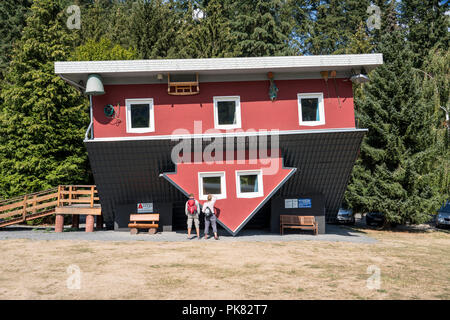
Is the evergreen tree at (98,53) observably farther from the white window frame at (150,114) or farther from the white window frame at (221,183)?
the white window frame at (221,183)

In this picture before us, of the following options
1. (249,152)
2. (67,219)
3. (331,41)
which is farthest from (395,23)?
(67,219)

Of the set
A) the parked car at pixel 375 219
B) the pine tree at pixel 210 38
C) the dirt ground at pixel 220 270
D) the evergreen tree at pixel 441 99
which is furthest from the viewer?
the pine tree at pixel 210 38

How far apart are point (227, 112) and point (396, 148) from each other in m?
→ 11.3

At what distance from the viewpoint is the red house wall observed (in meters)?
16.0

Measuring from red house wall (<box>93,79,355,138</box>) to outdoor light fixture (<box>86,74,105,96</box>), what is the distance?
0.72 m

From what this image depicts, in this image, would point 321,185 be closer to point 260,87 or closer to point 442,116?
point 260,87

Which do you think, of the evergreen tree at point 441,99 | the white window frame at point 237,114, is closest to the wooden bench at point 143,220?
the white window frame at point 237,114

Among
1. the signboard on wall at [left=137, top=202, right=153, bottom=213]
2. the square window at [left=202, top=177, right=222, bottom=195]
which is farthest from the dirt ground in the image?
the signboard on wall at [left=137, top=202, right=153, bottom=213]

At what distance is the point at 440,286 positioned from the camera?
9680 millimetres

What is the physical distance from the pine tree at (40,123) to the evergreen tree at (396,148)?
55.4 feet

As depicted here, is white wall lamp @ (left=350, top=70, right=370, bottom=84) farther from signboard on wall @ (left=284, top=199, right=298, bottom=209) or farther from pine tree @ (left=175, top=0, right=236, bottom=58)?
pine tree @ (left=175, top=0, right=236, bottom=58)

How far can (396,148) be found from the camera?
2212cm

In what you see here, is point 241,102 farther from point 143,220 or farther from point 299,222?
point 143,220

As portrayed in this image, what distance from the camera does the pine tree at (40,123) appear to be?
2266cm
